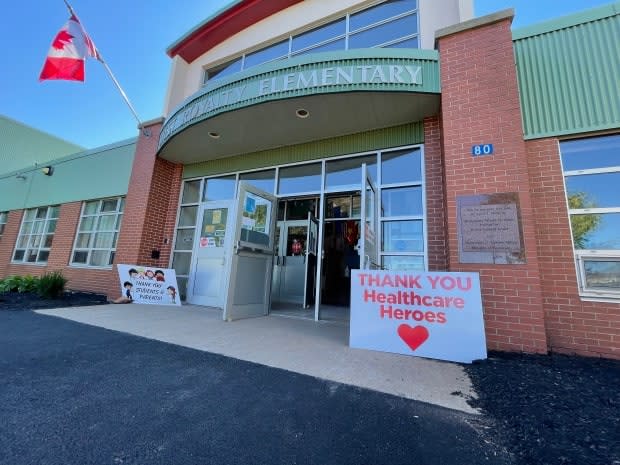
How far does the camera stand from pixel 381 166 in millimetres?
5016

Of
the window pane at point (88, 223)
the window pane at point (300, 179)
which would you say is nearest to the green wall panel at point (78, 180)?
the window pane at point (88, 223)

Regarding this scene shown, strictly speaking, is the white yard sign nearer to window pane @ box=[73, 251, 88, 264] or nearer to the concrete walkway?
the concrete walkway

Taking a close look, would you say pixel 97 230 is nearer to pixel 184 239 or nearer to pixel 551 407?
pixel 184 239

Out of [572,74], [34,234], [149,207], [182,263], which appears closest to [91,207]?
[149,207]

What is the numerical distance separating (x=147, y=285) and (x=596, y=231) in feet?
25.1

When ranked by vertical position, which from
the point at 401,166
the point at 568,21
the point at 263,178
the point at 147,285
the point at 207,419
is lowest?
the point at 207,419

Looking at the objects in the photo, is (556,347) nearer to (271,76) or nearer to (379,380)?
(379,380)

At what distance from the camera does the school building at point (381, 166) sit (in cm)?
329

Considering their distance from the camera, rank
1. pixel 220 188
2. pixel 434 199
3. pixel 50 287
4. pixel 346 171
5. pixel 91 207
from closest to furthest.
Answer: pixel 434 199
pixel 346 171
pixel 50 287
pixel 220 188
pixel 91 207

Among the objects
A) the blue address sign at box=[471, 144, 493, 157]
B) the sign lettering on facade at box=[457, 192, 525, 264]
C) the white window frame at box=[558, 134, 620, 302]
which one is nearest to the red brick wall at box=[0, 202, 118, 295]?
the sign lettering on facade at box=[457, 192, 525, 264]

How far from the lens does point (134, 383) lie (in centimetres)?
206

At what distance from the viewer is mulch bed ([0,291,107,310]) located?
A: 5062 millimetres

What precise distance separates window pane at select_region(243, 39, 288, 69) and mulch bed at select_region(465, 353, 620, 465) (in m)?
7.51

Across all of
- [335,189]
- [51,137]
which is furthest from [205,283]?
[51,137]
